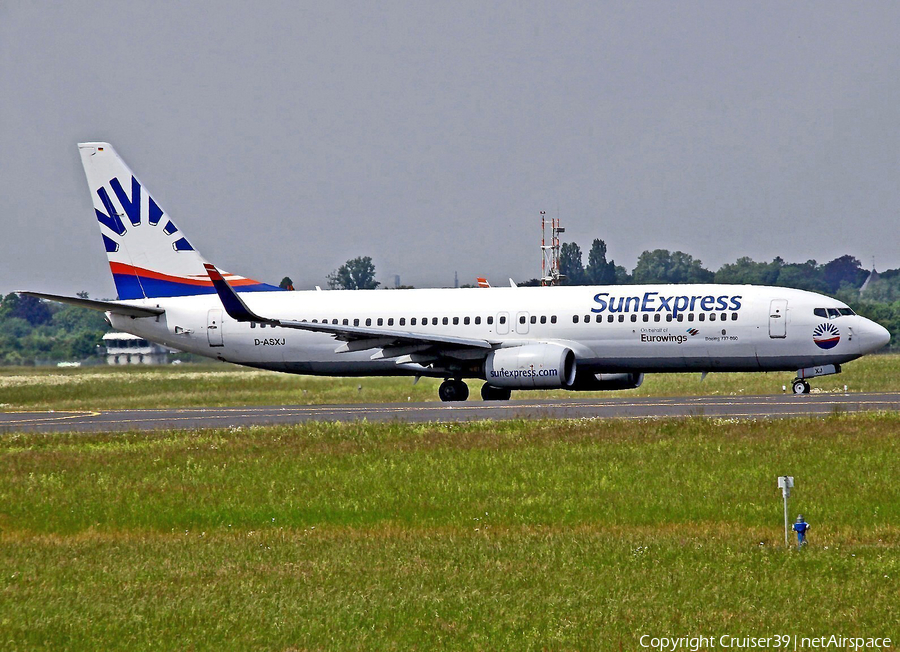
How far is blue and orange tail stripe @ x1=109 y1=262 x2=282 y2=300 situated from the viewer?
45.2 m

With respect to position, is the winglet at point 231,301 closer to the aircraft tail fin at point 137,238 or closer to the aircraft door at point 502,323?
the aircraft tail fin at point 137,238

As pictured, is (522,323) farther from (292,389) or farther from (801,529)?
(801,529)

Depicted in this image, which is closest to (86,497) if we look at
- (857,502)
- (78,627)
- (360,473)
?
(360,473)

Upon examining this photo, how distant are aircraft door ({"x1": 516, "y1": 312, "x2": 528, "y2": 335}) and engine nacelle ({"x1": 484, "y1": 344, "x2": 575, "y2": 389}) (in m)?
1.52

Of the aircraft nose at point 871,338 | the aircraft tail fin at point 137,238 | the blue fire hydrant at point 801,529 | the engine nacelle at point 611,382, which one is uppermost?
the aircraft tail fin at point 137,238

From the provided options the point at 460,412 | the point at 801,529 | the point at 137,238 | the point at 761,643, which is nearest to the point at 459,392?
the point at 460,412

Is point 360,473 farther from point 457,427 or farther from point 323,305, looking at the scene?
point 323,305

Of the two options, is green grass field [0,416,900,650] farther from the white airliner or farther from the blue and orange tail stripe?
the blue and orange tail stripe

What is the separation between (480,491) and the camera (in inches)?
766

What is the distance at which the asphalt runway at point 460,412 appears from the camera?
31.4 meters

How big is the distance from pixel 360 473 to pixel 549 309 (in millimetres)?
19629

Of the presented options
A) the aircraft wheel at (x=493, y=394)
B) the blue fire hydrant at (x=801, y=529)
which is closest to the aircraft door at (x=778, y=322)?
the aircraft wheel at (x=493, y=394)

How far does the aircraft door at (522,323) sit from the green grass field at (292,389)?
4757mm

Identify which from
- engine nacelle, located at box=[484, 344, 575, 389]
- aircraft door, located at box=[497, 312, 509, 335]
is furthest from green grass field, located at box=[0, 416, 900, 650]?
aircraft door, located at box=[497, 312, 509, 335]
